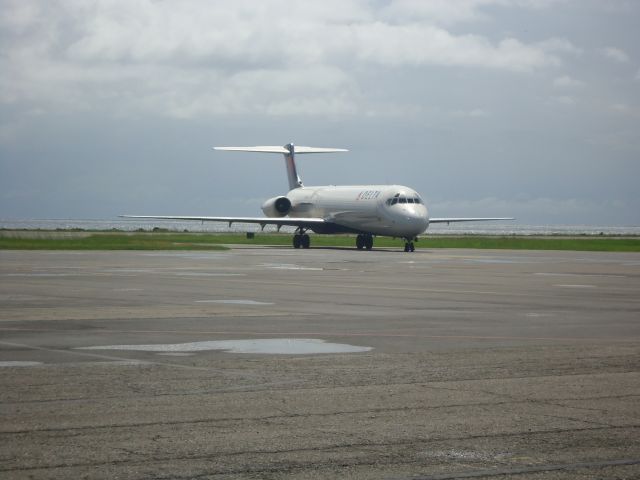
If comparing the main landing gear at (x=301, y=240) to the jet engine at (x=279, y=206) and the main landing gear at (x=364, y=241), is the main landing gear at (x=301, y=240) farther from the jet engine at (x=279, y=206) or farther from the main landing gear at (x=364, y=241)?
the jet engine at (x=279, y=206)

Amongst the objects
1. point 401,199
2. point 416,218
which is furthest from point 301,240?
point 416,218

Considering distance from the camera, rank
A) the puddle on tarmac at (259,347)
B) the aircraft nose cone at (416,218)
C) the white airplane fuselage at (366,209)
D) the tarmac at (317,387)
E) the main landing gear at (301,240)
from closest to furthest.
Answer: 1. the tarmac at (317,387)
2. the puddle on tarmac at (259,347)
3. the aircraft nose cone at (416,218)
4. the white airplane fuselage at (366,209)
5. the main landing gear at (301,240)

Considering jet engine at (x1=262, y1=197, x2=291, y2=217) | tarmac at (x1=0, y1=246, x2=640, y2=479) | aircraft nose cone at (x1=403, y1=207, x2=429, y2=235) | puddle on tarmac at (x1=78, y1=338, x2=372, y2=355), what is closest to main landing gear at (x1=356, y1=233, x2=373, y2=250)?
aircraft nose cone at (x1=403, y1=207, x2=429, y2=235)

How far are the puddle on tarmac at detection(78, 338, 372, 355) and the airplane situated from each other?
1785 inches

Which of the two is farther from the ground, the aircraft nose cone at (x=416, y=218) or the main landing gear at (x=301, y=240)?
the aircraft nose cone at (x=416, y=218)

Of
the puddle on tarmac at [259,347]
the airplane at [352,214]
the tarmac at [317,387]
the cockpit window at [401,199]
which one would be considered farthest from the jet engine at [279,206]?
the puddle on tarmac at [259,347]

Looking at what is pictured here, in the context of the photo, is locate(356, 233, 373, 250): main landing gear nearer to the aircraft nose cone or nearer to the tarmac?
the aircraft nose cone

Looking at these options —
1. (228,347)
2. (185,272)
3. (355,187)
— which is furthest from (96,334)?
(355,187)

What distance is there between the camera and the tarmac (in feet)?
24.0

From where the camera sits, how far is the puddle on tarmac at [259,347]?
13234 millimetres

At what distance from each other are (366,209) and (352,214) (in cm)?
216

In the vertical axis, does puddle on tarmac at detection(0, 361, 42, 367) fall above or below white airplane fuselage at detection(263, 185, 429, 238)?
below

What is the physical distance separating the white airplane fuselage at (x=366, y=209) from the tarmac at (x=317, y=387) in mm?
39059

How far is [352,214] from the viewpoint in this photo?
219 ft
